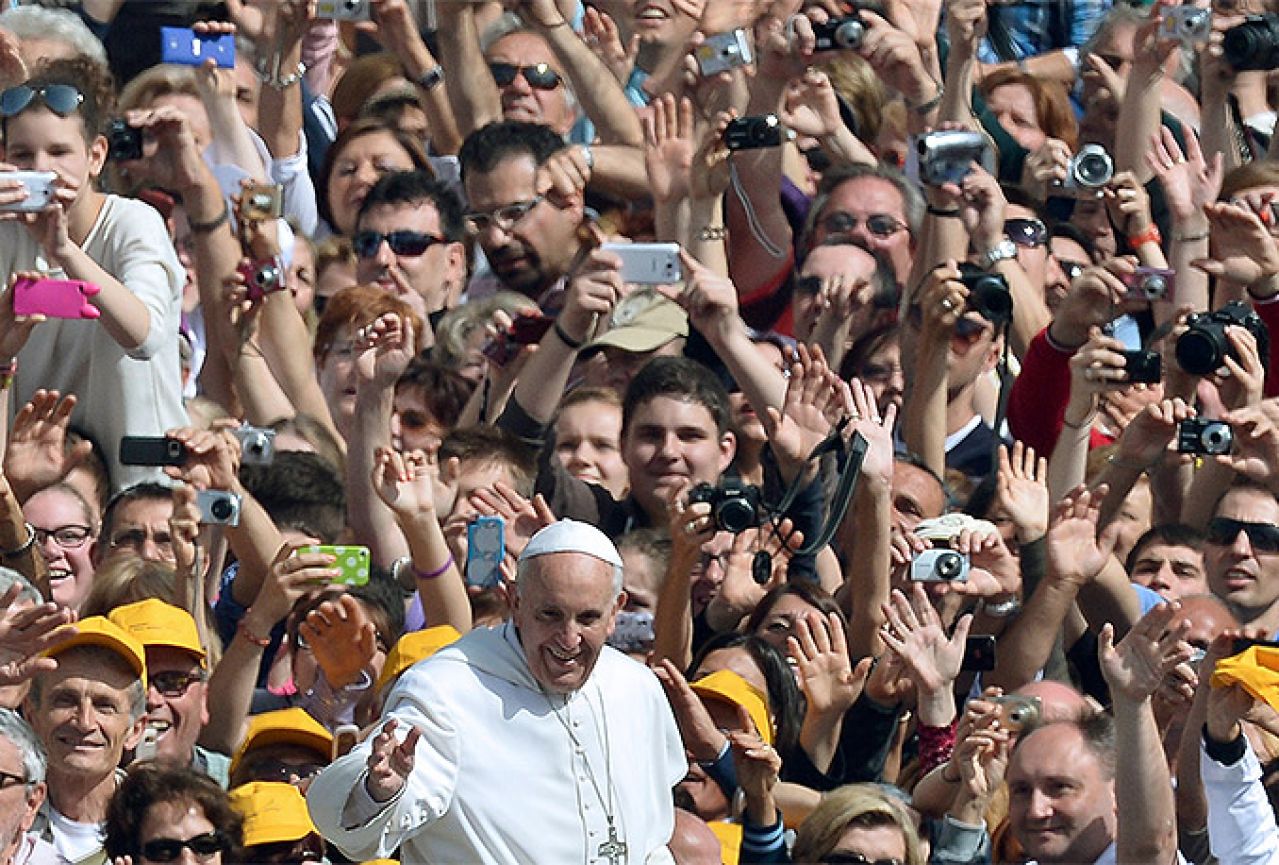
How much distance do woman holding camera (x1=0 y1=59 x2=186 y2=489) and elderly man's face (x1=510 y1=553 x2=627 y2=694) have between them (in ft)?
7.89

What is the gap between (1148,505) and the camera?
424 inches

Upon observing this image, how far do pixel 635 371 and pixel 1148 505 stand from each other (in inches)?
60.9

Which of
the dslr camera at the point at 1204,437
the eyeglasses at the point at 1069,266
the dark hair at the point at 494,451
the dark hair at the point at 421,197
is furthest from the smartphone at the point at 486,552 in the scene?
the eyeglasses at the point at 1069,266

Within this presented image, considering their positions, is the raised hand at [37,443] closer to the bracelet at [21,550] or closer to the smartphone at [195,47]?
the bracelet at [21,550]

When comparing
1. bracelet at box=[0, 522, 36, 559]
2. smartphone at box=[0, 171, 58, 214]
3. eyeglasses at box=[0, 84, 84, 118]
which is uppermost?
eyeglasses at box=[0, 84, 84, 118]

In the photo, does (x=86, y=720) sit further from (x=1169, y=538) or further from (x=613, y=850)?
(x=1169, y=538)

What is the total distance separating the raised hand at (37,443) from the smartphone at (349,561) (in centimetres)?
92

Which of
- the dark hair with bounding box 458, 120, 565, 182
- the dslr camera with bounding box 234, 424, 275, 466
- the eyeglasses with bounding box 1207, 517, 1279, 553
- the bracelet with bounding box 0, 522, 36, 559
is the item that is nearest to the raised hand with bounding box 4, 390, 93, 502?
the bracelet with bounding box 0, 522, 36, 559

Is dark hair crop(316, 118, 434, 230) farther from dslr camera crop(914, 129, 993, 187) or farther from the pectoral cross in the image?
the pectoral cross

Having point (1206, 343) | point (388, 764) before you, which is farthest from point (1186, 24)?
point (388, 764)

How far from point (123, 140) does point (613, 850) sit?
3.79 m

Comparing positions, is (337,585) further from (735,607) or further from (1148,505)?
(1148,505)

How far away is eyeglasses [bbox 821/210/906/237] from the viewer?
11.1 m

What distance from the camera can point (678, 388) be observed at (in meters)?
10.2
